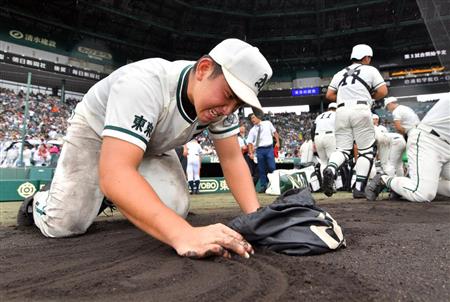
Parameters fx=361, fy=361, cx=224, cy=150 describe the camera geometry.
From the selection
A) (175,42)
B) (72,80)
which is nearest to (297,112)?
(175,42)

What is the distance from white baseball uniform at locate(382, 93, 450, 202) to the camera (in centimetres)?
378

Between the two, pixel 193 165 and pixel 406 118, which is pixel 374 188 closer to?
pixel 406 118

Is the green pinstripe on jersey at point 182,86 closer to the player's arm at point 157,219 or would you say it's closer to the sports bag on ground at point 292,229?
the player's arm at point 157,219

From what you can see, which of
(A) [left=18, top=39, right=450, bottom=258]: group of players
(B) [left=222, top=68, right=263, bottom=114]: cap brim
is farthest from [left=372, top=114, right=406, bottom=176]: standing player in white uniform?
(B) [left=222, top=68, right=263, bottom=114]: cap brim

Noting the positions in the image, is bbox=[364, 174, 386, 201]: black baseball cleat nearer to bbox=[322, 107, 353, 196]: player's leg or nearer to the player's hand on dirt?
bbox=[322, 107, 353, 196]: player's leg

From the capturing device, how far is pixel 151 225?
4.81ft

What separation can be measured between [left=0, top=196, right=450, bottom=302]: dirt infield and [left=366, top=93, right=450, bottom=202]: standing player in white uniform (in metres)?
1.99

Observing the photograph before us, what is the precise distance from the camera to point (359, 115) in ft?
16.0

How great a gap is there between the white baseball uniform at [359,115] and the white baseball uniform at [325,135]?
6.92 feet

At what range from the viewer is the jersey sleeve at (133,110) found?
1.61 m

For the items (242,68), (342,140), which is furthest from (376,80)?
(242,68)

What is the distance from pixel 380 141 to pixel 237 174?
5.36 metres

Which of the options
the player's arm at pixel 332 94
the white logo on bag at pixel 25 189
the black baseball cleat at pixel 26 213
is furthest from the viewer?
the white logo on bag at pixel 25 189

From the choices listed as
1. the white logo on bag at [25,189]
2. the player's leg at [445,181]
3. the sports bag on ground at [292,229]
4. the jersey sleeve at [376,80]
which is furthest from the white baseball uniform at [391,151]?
the white logo on bag at [25,189]
